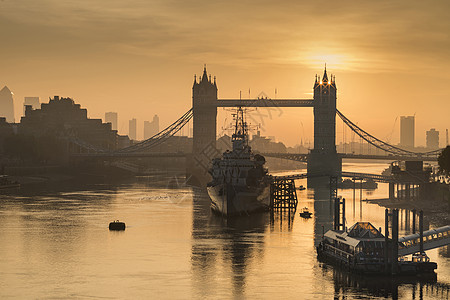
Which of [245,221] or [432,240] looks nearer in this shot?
[432,240]

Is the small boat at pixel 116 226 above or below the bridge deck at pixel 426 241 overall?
below

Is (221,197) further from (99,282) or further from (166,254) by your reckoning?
(99,282)

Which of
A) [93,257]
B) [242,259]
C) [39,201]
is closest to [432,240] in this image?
[242,259]

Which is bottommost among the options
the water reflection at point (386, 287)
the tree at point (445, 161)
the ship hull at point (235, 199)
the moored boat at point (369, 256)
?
the water reflection at point (386, 287)

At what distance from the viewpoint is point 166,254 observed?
268ft

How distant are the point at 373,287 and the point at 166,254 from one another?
952 inches

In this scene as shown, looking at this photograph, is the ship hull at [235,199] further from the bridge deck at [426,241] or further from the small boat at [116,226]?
the bridge deck at [426,241]

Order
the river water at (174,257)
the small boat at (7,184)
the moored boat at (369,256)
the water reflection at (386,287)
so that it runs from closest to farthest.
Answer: the water reflection at (386,287) → the river water at (174,257) → the moored boat at (369,256) → the small boat at (7,184)

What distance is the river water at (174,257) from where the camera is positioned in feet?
211

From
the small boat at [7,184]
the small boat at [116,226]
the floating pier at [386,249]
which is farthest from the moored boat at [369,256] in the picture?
the small boat at [7,184]

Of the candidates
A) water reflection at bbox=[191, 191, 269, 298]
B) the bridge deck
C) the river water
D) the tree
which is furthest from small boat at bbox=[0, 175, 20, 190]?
the bridge deck

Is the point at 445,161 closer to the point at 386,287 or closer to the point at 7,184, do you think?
the point at 386,287

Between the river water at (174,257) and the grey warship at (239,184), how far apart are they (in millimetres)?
3061

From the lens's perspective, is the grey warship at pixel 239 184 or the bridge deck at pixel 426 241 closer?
the bridge deck at pixel 426 241
